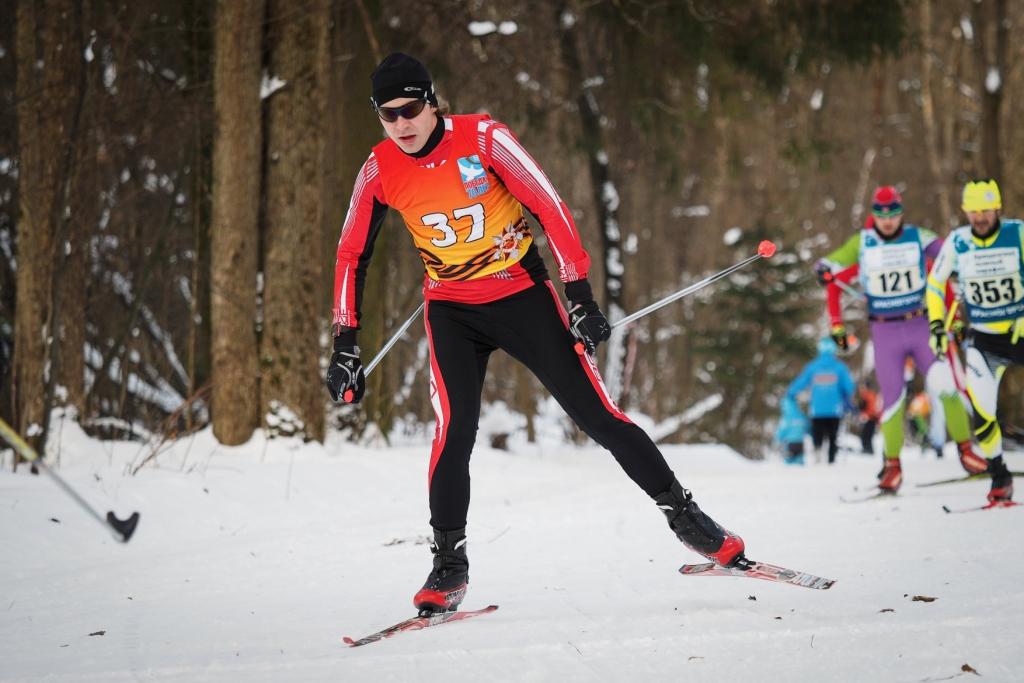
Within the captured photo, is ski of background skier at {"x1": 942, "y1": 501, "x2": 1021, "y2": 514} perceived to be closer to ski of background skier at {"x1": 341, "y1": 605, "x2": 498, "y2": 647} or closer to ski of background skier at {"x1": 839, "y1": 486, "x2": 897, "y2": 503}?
ski of background skier at {"x1": 839, "y1": 486, "x2": 897, "y2": 503}

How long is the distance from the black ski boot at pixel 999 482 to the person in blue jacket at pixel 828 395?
6.64 m

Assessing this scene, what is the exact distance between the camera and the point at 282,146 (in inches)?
303

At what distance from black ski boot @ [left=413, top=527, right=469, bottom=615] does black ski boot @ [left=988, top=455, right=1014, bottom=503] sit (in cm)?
368

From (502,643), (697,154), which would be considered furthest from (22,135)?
(697,154)

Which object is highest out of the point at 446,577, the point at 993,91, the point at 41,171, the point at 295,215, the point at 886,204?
the point at 993,91

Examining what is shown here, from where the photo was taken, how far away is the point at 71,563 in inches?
188

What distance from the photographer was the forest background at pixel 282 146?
7.18 meters

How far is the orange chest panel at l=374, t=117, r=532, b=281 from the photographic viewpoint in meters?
3.61

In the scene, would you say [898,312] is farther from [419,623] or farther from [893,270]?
[419,623]

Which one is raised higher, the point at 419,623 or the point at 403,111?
the point at 403,111

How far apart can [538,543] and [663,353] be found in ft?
81.3

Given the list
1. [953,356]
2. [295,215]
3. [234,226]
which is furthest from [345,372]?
[953,356]

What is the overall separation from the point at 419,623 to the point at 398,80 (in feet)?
6.34

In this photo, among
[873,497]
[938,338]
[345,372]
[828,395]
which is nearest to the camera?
[345,372]
